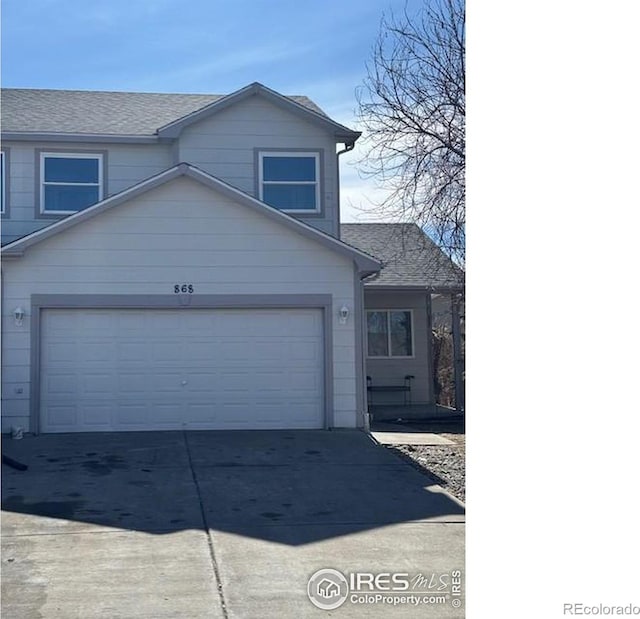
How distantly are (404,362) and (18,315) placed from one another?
33.8ft

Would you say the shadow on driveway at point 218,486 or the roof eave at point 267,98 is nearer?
the shadow on driveway at point 218,486

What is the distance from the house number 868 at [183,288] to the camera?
47.3 feet

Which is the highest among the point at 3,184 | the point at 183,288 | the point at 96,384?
the point at 3,184

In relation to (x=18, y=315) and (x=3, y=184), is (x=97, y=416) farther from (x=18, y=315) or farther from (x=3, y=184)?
(x=3, y=184)

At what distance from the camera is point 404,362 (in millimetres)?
21219

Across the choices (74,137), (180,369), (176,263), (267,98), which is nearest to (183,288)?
(176,263)

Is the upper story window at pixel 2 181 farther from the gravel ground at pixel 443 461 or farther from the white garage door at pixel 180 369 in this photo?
the gravel ground at pixel 443 461

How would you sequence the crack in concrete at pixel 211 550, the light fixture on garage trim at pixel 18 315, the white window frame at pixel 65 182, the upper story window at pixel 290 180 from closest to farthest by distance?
the crack in concrete at pixel 211 550
the light fixture on garage trim at pixel 18 315
the white window frame at pixel 65 182
the upper story window at pixel 290 180

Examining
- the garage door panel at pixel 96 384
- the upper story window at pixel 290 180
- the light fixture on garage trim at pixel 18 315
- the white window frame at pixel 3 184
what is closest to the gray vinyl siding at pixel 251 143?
the upper story window at pixel 290 180

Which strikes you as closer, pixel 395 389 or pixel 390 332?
pixel 395 389

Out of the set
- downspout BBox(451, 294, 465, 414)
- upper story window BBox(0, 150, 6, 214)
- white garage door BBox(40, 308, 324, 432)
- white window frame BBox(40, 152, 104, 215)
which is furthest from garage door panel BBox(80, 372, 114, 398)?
downspout BBox(451, 294, 465, 414)

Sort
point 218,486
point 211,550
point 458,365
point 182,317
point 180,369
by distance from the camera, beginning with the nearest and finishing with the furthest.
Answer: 1. point 211,550
2. point 218,486
3. point 180,369
4. point 182,317
5. point 458,365

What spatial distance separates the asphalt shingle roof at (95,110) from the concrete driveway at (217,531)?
280 inches

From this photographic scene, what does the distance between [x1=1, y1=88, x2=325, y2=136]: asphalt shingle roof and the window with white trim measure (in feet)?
18.0
